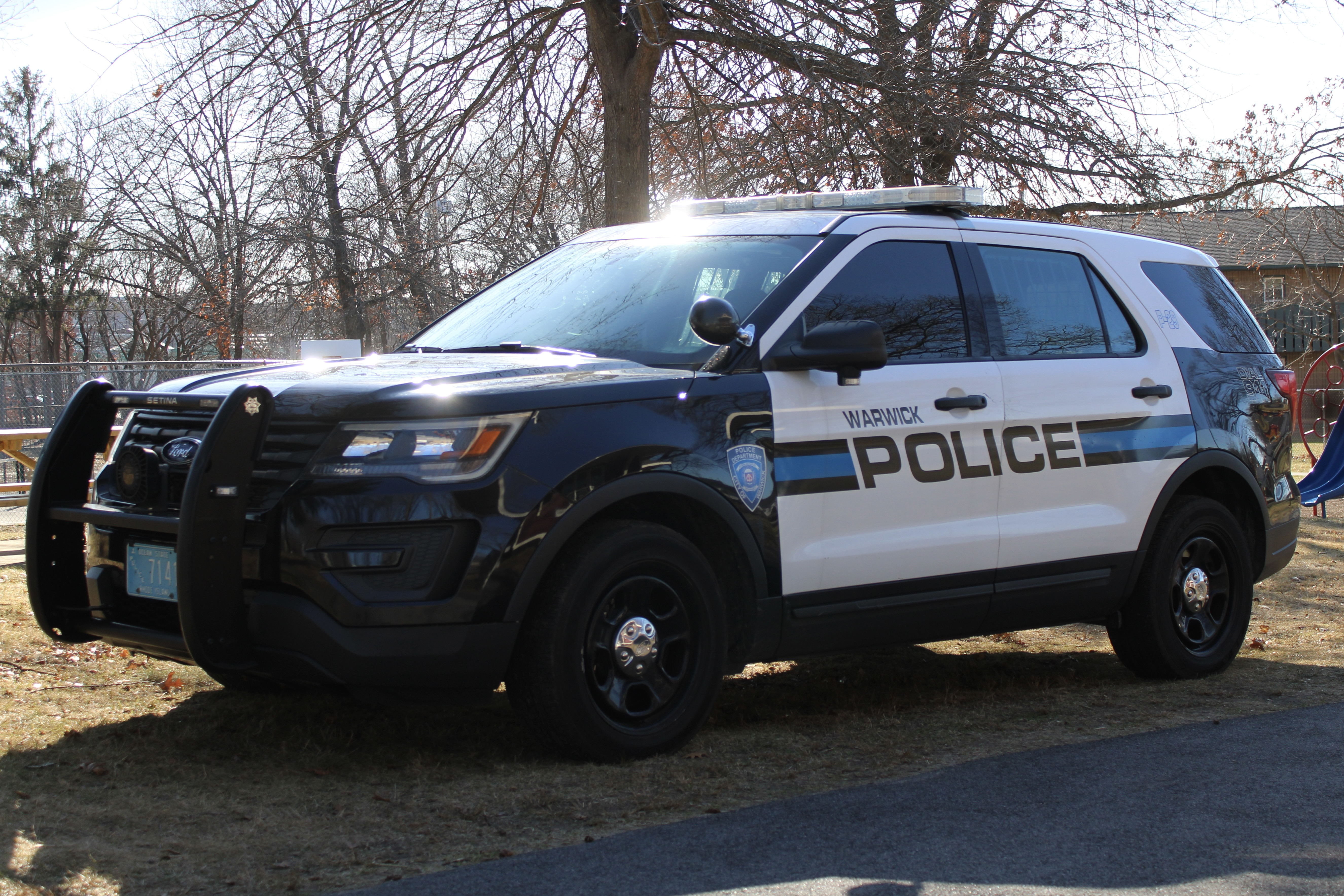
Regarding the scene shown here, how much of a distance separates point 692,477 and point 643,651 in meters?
0.60

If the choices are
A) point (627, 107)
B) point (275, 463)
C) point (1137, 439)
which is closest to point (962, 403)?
point (1137, 439)

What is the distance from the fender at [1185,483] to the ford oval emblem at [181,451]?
3.92 m

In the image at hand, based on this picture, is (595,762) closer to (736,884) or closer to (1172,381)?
(736,884)

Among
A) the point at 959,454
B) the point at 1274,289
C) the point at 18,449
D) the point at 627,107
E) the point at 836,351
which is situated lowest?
the point at 18,449

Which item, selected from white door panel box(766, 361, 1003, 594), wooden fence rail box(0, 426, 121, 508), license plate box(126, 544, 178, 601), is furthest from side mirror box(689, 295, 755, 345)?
wooden fence rail box(0, 426, 121, 508)

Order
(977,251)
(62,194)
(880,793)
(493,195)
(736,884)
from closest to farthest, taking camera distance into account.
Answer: (736,884) → (880,793) → (977,251) → (493,195) → (62,194)

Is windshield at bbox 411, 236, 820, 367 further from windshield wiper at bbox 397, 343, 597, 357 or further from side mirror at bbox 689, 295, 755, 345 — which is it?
side mirror at bbox 689, 295, 755, 345

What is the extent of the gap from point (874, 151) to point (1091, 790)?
7.36 m

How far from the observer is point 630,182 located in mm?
10633

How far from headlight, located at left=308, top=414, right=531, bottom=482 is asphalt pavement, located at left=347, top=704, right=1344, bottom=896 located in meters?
1.15

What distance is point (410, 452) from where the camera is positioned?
4.13 m

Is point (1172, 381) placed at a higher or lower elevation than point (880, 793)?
higher

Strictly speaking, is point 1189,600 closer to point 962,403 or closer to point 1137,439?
point 1137,439

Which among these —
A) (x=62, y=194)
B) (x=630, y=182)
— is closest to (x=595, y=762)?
(x=630, y=182)
